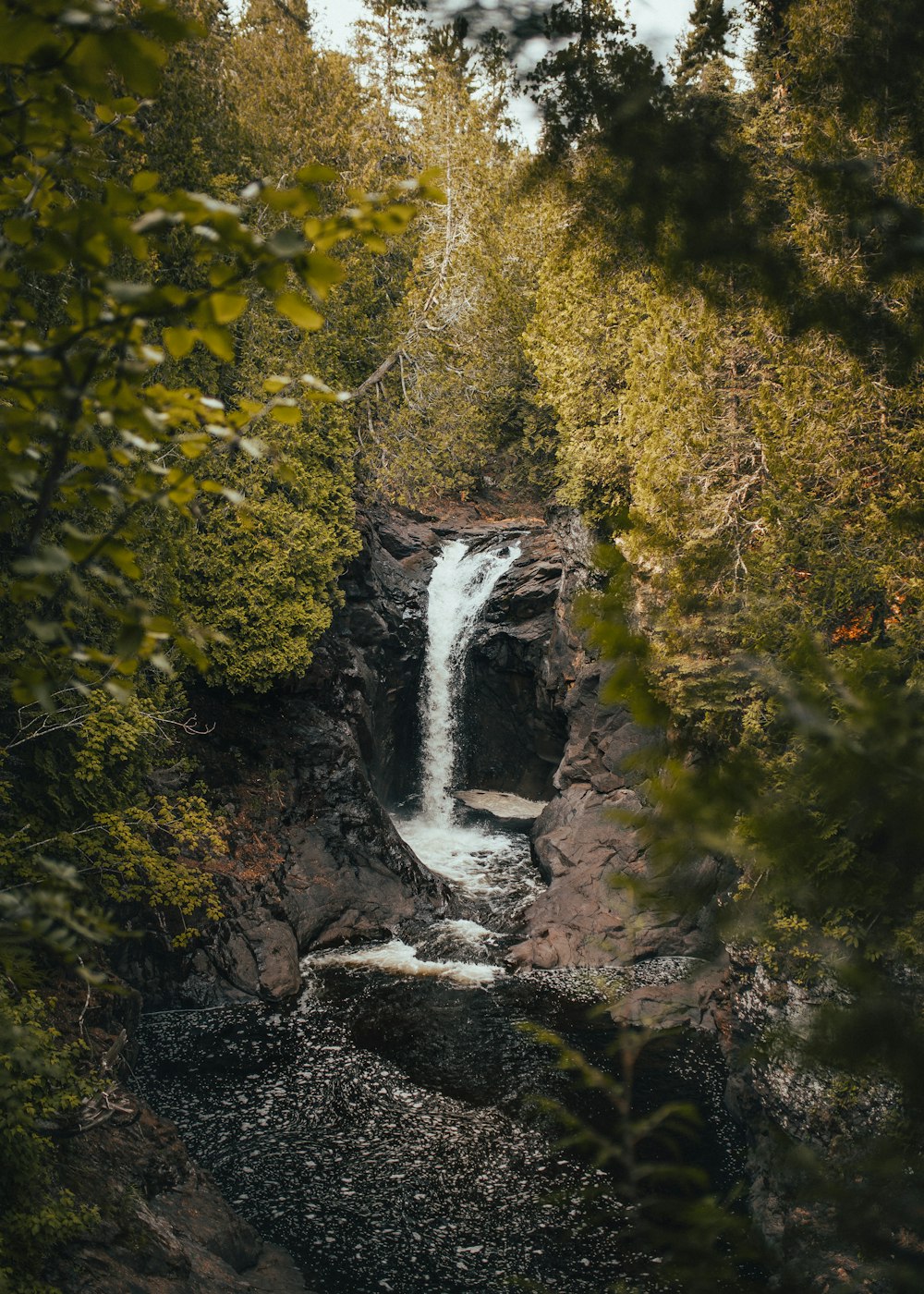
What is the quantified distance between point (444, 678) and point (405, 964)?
918cm

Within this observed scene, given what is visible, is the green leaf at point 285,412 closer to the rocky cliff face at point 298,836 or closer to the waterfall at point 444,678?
the rocky cliff face at point 298,836

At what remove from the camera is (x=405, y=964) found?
1315 centimetres

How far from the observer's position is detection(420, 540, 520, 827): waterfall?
68.4 feet

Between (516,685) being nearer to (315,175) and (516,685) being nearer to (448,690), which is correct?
(448,690)

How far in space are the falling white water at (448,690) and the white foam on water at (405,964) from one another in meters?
4.66

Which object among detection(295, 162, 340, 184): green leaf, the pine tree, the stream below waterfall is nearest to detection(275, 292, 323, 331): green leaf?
detection(295, 162, 340, 184): green leaf

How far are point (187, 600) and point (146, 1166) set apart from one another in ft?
27.8

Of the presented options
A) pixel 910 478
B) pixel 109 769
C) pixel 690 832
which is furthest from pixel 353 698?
pixel 690 832

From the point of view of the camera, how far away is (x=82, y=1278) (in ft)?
17.0

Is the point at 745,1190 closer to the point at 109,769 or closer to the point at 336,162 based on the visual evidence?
the point at 109,769

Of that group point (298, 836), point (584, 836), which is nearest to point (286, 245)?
point (298, 836)

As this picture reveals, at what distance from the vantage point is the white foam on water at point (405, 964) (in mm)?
12836

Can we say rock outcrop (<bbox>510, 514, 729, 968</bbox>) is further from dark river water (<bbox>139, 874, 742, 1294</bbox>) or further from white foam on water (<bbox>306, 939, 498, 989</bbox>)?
white foam on water (<bbox>306, 939, 498, 989</bbox>)

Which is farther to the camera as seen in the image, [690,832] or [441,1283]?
[441,1283]
